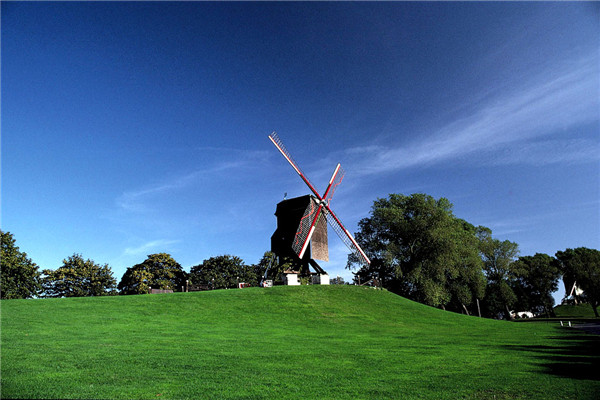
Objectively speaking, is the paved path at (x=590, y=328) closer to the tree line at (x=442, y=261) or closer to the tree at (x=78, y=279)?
the tree line at (x=442, y=261)

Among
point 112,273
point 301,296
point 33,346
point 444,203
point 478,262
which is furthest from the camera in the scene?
point 112,273

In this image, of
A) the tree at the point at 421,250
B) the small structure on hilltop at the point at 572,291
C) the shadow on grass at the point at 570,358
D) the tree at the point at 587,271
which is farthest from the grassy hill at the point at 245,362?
the small structure on hilltop at the point at 572,291

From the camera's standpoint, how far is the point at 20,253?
5450 cm

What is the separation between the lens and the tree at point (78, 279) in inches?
2298

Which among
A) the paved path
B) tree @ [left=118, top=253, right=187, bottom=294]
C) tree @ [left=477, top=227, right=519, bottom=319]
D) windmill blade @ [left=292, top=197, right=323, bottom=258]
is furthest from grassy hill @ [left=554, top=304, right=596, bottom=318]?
tree @ [left=118, top=253, right=187, bottom=294]

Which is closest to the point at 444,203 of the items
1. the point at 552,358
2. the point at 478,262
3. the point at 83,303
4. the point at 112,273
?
the point at 478,262

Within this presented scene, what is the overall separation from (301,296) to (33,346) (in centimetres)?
2570

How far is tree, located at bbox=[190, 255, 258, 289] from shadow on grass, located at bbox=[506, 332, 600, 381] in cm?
5749

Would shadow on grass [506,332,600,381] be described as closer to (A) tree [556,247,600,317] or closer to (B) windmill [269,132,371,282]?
(B) windmill [269,132,371,282]

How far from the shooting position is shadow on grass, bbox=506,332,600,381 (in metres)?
11.8

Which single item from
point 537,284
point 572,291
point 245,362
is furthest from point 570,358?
point 572,291

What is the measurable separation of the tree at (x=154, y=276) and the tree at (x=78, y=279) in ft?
10.9

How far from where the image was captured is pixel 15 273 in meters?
52.9

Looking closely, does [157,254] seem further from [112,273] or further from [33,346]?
[33,346]
